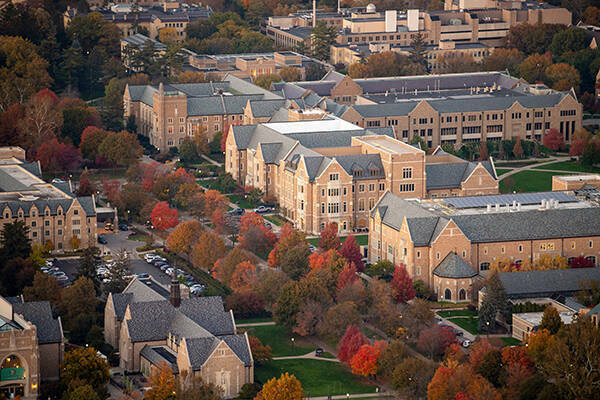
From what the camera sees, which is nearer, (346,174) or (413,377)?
(413,377)

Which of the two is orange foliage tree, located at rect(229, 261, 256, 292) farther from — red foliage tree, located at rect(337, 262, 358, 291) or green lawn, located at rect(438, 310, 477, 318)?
green lawn, located at rect(438, 310, 477, 318)

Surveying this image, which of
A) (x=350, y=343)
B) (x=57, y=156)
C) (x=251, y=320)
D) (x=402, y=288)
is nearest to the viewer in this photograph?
(x=350, y=343)

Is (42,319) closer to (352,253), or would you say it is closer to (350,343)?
(350,343)

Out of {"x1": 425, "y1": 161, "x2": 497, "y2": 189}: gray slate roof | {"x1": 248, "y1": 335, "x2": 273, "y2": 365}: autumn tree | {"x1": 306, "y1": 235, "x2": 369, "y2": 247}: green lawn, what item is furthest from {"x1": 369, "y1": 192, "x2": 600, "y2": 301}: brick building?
{"x1": 248, "y1": 335, "x2": 273, "y2": 365}: autumn tree

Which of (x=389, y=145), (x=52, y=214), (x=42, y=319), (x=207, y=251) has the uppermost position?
(x=389, y=145)

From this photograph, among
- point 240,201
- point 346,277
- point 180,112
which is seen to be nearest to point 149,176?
point 240,201

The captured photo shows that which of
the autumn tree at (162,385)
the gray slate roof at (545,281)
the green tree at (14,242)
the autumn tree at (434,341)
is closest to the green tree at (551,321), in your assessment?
the autumn tree at (434,341)

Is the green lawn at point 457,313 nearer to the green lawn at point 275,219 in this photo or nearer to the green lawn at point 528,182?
the green lawn at point 275,219
